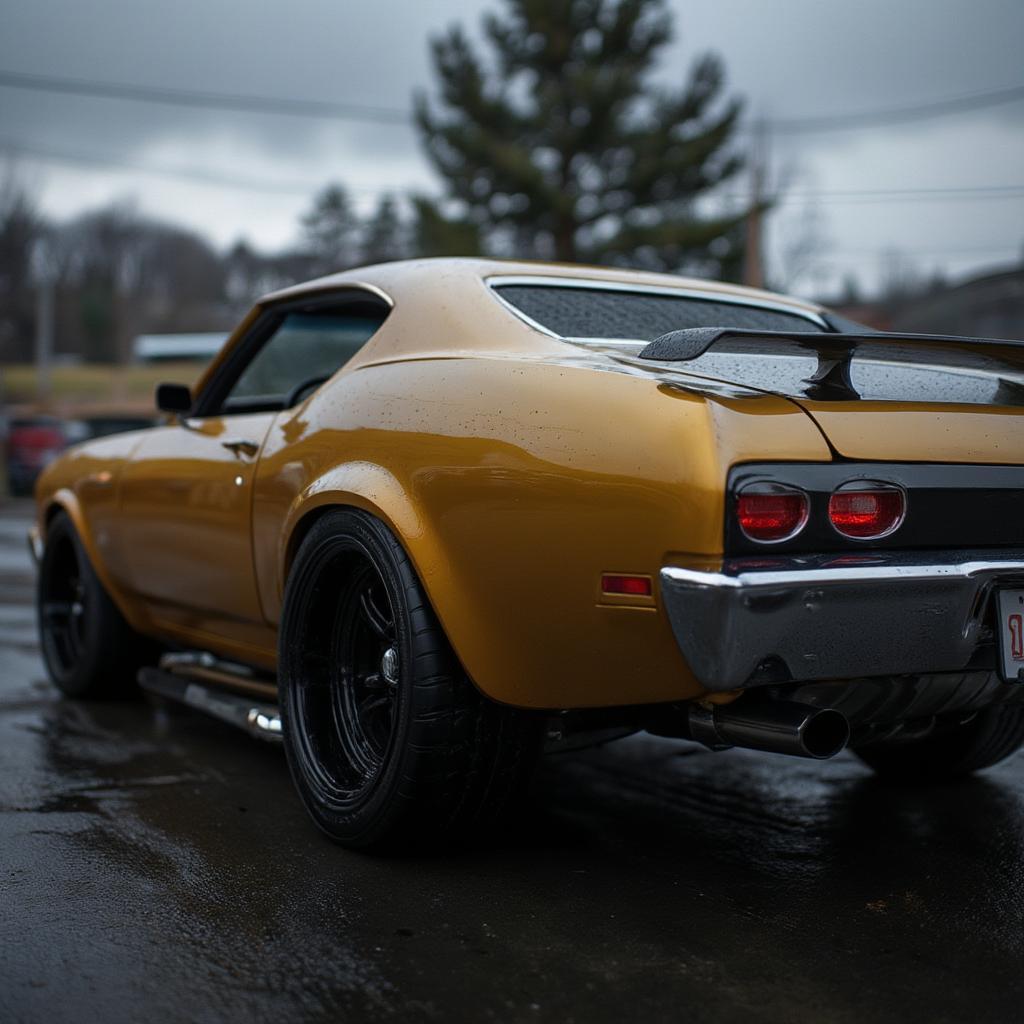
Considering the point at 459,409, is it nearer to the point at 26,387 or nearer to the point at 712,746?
the point at 712,746

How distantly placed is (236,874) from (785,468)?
60.4 inches

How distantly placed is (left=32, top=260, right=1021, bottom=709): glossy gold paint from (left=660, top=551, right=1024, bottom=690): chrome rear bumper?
2.7 inches

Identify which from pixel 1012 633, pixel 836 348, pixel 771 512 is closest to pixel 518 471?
pixel 771 512

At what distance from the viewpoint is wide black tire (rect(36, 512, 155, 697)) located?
188 inches

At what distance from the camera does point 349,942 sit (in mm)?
2457

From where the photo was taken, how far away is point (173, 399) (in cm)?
439

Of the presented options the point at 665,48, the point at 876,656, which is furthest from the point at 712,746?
the point at 665,48

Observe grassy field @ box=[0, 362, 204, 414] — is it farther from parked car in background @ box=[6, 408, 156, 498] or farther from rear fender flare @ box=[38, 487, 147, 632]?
rear fender flare @ box=[38, 487, 147, 632]

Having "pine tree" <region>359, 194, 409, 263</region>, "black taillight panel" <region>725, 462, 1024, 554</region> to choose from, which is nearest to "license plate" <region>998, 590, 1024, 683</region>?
"black taillight panel" <region>725, 462, 1024, 554</region>

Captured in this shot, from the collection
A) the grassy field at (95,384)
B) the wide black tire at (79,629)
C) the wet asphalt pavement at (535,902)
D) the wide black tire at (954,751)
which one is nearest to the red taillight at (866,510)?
the wet asphalt pavement at (535,902)

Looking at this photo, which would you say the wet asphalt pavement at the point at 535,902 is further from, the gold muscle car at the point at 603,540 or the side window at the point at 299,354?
the side window at the point at 299,354

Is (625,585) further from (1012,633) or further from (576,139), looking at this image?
(576,139)

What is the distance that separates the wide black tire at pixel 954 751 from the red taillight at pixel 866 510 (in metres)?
1.21

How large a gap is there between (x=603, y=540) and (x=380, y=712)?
0.97 meters
